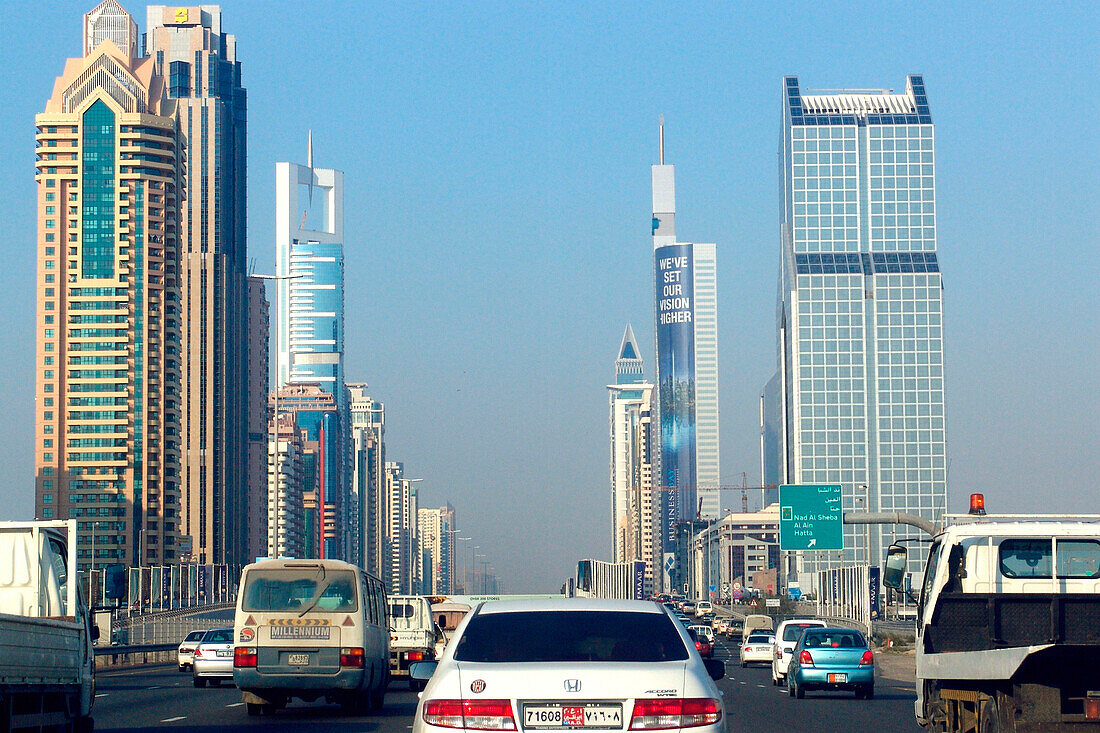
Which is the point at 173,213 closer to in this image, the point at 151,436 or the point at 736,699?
the point at 151,436

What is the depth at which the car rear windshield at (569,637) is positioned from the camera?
9102 mm

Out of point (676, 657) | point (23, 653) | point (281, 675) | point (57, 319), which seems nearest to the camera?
point (676, 657)

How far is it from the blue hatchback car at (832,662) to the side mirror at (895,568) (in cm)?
1441

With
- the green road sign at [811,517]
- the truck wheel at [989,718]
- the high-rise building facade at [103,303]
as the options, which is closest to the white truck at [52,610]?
the truck wheel at [989,718]

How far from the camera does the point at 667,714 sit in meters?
8.74

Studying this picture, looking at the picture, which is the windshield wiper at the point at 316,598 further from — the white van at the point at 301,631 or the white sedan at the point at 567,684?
the white sedan at the point at 567,684

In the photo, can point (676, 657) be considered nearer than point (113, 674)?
Yes

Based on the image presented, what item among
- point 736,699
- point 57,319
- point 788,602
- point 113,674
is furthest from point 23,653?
point 57,319

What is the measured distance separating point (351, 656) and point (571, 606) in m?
13.4

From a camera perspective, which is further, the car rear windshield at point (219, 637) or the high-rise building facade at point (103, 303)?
the high-rise building facade at point (103, 303)

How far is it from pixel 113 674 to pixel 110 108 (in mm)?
150685

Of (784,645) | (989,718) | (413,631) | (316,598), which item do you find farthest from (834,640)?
(989,718)

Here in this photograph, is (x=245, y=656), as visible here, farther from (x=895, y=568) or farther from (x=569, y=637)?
(x=569, y=637)

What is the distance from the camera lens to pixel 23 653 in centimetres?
1334
